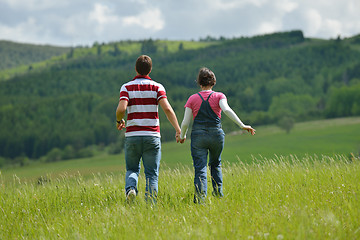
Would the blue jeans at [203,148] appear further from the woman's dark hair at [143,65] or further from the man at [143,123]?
the woman's dark hair at [143,65]

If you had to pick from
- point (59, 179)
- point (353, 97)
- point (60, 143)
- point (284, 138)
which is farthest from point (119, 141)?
point (59, 179)

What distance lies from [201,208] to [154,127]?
4.67ft

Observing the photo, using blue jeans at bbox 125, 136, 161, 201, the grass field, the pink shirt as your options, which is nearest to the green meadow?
blue jeans at bbox 125, 136, 161, 201

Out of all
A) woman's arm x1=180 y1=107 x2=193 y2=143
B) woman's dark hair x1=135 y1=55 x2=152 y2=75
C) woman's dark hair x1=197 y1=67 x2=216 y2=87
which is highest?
→ woman's dark hair x1=135 y1=55 x2=152 y2=75

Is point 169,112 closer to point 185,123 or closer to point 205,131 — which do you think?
point 185,123

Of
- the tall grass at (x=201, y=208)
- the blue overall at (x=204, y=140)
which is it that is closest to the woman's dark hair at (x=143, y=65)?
the blue overall at (x=204, y=140)

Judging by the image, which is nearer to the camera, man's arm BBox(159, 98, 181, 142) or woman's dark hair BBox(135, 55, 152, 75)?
man's arm BBox(159, 98, 181, 142)

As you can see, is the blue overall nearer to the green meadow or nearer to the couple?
the couple

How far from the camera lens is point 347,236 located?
344 cm

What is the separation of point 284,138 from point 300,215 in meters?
115

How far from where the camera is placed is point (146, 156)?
5.61 m

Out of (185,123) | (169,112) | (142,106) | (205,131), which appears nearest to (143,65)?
(142,106)

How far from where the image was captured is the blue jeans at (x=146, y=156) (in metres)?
5.52

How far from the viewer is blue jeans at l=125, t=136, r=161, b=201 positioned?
5.52 metres
